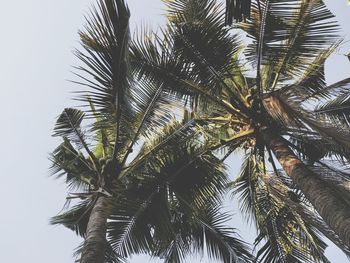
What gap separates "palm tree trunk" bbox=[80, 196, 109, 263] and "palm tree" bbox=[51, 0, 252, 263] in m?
0.03

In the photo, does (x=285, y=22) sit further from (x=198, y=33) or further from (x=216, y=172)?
(x=216, y=172)

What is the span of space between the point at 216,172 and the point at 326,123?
3.54m

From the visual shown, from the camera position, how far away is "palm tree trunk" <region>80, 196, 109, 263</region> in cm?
627

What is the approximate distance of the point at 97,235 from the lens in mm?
6789

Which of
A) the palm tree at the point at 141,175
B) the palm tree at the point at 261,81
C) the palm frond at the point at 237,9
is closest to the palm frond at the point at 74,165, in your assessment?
the palm tree at the point at 141,175

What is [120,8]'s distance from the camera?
6.51 meters

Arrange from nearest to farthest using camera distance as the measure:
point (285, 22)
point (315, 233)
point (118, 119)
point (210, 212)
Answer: point (118, 119) → point (285, 22) → point (315, 233) → point (210, 212)

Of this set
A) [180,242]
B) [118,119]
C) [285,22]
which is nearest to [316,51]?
[285,22]

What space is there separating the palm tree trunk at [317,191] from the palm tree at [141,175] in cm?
162

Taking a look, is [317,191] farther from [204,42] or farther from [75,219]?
[75,219]

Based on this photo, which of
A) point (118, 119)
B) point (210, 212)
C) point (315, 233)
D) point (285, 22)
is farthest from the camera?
point (210, 212)

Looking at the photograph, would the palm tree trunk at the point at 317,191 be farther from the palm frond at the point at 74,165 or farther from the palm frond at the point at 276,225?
the palm frond at the point at 74,165

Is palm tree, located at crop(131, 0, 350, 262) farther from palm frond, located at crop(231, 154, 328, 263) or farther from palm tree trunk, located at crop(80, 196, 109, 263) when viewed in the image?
palm tree trunk, located at crop(80, 196, 109, 263)

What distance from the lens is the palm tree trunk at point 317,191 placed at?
5609 mm
